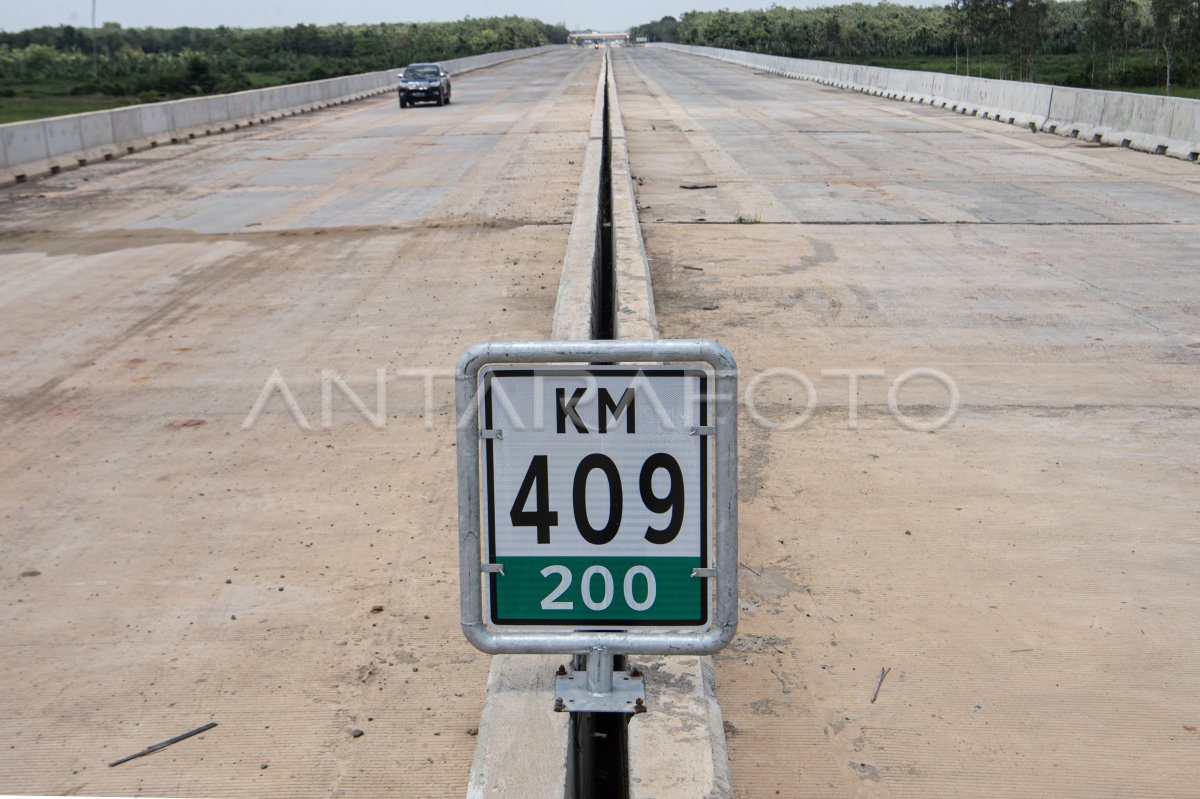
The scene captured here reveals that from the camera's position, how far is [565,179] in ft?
66.5

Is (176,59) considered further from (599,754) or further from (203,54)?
(599,754)

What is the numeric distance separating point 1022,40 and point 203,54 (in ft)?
165

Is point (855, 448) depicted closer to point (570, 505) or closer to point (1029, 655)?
point (1029, 655)

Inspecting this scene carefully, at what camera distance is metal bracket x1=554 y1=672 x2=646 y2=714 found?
12.7ft

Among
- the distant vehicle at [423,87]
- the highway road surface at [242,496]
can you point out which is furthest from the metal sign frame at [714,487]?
the distant vehicle at [423,87]

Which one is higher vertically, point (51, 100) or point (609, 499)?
point (609, 499)

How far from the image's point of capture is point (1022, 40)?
54.5 meters

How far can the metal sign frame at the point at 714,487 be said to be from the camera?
11.9 ft

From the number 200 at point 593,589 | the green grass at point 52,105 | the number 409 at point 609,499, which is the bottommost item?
the green grass at point 52,105

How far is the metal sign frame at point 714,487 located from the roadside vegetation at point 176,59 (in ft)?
132

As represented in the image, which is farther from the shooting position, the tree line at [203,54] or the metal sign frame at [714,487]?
the tree line at [203,54]

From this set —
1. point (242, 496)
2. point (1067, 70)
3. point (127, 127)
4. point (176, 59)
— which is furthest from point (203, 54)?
point (242, 496)

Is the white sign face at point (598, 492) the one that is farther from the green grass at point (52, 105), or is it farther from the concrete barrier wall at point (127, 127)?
the green grass at point (52, 105)

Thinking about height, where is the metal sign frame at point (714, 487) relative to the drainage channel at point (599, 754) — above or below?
above
